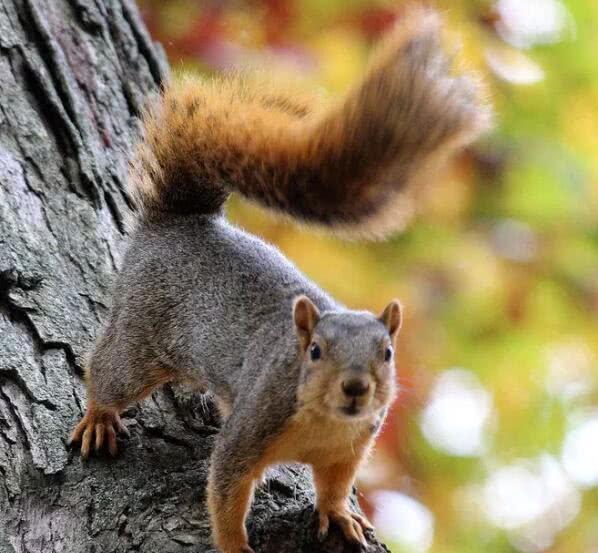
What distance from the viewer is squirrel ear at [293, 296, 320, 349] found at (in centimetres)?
233

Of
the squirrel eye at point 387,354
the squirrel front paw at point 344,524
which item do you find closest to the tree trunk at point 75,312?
the squirrel front paw at point 344,524

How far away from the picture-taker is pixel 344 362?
2217 millimetres

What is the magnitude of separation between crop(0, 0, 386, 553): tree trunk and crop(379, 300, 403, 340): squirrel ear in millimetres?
433

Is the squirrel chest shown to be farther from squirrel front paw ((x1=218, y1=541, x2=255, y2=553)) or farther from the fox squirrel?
squirrel front paw ((x1=218, y1=541, x2=255, y2=553))

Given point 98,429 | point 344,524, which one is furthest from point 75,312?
Answer: point 344,524

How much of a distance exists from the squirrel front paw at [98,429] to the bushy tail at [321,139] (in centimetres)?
64

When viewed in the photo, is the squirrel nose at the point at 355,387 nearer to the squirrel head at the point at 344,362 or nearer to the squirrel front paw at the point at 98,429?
the squirrel head at the point at 344,362

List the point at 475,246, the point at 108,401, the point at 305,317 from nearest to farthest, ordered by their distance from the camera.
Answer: the point at 305,317
the point at 108,401
the point at 475,246

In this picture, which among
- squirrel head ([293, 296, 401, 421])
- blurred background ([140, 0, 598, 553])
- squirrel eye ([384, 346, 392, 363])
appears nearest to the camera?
squirrel head ([293, 296, 401, 421])

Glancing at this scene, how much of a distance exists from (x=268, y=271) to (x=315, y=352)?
447 mm

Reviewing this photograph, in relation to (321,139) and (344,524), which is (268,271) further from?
(344,524)

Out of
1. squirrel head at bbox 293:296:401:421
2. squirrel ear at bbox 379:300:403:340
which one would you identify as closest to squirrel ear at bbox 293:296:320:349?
squirrel head at bbox 293:296:401:421

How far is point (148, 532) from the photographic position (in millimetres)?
2037

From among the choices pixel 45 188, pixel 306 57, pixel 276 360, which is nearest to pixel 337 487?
pixel 276 360
